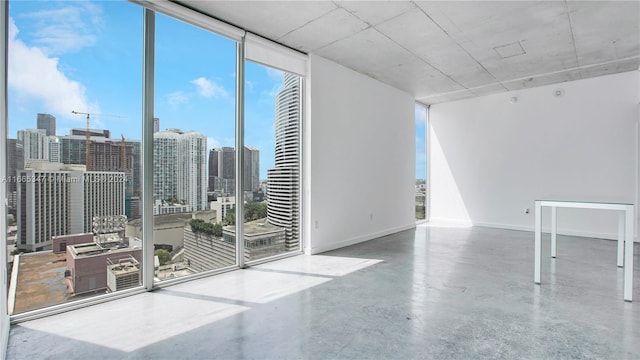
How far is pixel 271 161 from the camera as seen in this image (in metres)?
4.27

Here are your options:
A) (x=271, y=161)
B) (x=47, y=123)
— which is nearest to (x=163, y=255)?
(x=47, y=123)

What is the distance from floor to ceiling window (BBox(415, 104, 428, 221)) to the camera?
7.41 metres

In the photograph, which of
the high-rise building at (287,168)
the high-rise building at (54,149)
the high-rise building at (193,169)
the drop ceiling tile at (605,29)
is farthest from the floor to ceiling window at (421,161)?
the high-rise building at (54,149)

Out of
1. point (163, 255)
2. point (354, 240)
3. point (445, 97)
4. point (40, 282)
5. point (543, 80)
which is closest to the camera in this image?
point (40, 282)

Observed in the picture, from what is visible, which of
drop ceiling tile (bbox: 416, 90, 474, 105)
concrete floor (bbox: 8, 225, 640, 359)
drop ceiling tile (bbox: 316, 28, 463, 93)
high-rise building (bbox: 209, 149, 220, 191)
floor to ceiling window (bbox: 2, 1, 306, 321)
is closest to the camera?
concrete floor (bbox: 8, 225, 640, 359)

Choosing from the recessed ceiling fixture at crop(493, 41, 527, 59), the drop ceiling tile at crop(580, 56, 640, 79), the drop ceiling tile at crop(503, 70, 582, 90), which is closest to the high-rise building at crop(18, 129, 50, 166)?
the recessed ceiling fixture at crop(493, 41, 527, 59)

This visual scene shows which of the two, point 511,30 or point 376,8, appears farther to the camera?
point 511,30

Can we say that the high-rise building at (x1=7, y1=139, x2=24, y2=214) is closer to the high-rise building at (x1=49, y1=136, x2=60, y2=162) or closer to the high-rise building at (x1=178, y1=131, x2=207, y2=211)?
the high-rise building at (x1=49, y1=136, x2=60, y2=162)

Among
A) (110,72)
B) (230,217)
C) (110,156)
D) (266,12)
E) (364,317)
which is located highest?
(266,12)

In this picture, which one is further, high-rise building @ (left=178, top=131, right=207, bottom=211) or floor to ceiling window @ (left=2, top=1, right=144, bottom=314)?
high-rise building @ (left=178, top=131, right=207, bottom=211)

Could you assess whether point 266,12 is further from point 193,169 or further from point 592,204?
point 592,204

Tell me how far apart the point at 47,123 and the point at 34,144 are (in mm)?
192

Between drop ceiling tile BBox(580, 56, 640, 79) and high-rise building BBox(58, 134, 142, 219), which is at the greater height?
drop ceiling tile BBox(580, 56, 640, 79)

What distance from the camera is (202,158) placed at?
3.47 metres
